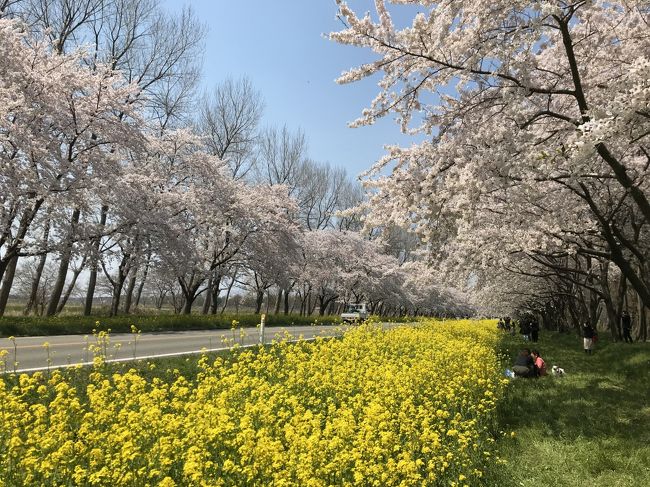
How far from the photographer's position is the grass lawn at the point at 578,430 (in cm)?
593

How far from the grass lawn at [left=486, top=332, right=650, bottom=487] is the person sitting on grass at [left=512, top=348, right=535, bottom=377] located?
1.33 ft

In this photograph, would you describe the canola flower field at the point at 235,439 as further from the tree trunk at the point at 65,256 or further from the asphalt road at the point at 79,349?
the tree trunk at the point at 65,256

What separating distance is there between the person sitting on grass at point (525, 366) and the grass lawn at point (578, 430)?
406 mm

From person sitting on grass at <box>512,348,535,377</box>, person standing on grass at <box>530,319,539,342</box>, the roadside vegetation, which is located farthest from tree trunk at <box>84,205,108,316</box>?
person standing on grass at <box>530,319,539,342</box>

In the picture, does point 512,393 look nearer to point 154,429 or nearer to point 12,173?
point 154,429

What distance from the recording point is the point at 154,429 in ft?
14.5

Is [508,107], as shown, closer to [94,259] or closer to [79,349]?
[79,349]

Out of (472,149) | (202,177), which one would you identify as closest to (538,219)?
(472,149)

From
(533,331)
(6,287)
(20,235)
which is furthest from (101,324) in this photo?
(533,331)

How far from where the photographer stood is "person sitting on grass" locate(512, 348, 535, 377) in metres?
12.8

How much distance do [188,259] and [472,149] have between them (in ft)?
62.5

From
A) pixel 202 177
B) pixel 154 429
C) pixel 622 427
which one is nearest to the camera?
pixel 154 429

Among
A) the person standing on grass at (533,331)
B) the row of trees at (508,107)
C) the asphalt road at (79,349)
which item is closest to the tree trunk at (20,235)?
the asphalt road at (79,349)

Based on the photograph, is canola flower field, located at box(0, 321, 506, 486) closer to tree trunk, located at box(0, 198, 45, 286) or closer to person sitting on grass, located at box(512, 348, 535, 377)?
person sitting on grass, located at box(512, 348, 535, 377)
